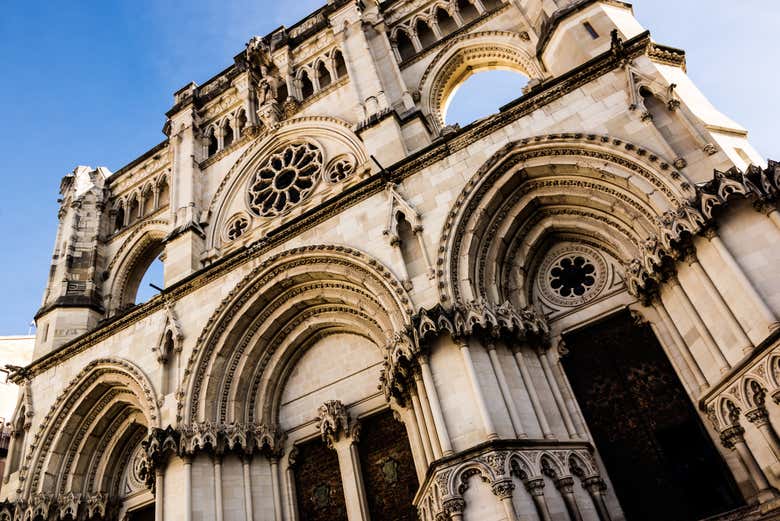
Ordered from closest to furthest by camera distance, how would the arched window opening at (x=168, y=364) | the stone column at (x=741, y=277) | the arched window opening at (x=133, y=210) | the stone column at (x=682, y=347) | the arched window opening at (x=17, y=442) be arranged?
1. the stone column at (x=741, y=277)
2. the stone column at (x=682, y=347)
3. the arched window opening at (x=168, y=364)
4. the arched window opening at (x=17, y=442)
5. the arched window opening at (x=133, y=210)

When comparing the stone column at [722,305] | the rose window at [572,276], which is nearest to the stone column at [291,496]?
the rose window at [572,276]

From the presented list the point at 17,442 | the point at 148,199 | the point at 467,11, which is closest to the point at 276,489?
the point at 17,442

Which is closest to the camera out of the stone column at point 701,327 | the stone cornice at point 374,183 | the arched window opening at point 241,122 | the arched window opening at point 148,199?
the stone column at point 701,327

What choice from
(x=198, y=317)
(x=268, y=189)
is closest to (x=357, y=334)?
(x=198, y=317)

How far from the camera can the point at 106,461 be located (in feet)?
43.2

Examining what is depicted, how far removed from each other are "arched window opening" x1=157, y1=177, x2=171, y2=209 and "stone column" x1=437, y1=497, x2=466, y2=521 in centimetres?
1341

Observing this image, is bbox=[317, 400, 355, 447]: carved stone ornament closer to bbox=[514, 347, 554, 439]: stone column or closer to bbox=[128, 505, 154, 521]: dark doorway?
bbox=[514, 347, 554, 439]: stone column

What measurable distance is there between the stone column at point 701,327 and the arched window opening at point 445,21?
9576 mm

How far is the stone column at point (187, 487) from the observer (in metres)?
9.71

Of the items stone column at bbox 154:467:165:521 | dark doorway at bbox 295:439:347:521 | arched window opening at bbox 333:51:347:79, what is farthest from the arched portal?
arched window opening at bbox 333:51:347:79

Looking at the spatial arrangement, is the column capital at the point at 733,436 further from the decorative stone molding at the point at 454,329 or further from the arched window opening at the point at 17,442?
the arched window opening at the point at 17,442

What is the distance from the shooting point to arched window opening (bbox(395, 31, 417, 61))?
1527 centimetres

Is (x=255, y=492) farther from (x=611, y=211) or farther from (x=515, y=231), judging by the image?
(x=611, y=211)

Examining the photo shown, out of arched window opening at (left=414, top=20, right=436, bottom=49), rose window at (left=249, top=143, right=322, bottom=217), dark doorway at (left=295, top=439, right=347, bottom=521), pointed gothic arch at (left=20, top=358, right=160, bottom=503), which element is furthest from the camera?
arched window opening at (left=414, top=20, right=436, bottom=49)
